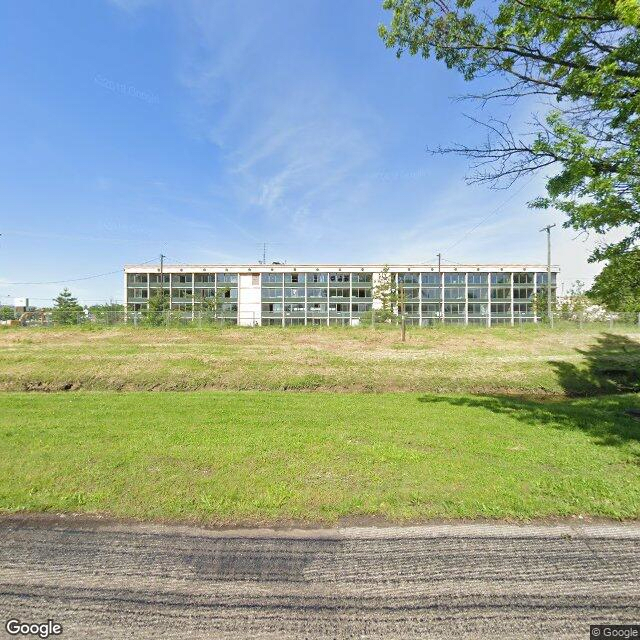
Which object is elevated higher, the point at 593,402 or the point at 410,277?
the point at 410,277

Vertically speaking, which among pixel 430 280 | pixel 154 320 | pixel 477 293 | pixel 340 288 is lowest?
pixel 154 320

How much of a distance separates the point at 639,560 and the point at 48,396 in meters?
12.7

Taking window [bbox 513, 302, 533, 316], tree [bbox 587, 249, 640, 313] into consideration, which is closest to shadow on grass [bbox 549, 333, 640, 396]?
tree [bbox 587, 249, 640, 313]

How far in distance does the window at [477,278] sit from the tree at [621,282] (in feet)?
206

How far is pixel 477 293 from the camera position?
66.3 m

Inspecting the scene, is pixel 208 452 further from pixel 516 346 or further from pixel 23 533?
pixel 516 346

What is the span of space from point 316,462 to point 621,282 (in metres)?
8.13

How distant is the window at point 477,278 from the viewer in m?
66.3

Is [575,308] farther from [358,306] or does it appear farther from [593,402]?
[358,306]

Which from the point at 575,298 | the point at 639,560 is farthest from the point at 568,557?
the point at 575,298

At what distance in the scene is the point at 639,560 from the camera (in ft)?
9.21

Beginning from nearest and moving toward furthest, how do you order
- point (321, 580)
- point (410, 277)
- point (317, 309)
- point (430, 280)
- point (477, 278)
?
point (321, 580)
point (317, 309)
point (477, 278)
point (430, 280)
point (410, 277)

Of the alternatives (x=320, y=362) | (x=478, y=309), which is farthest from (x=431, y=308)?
(x=320, y=362)

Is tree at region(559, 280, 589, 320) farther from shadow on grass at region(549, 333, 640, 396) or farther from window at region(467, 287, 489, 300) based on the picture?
window at region(467, 287, 489, 300)
